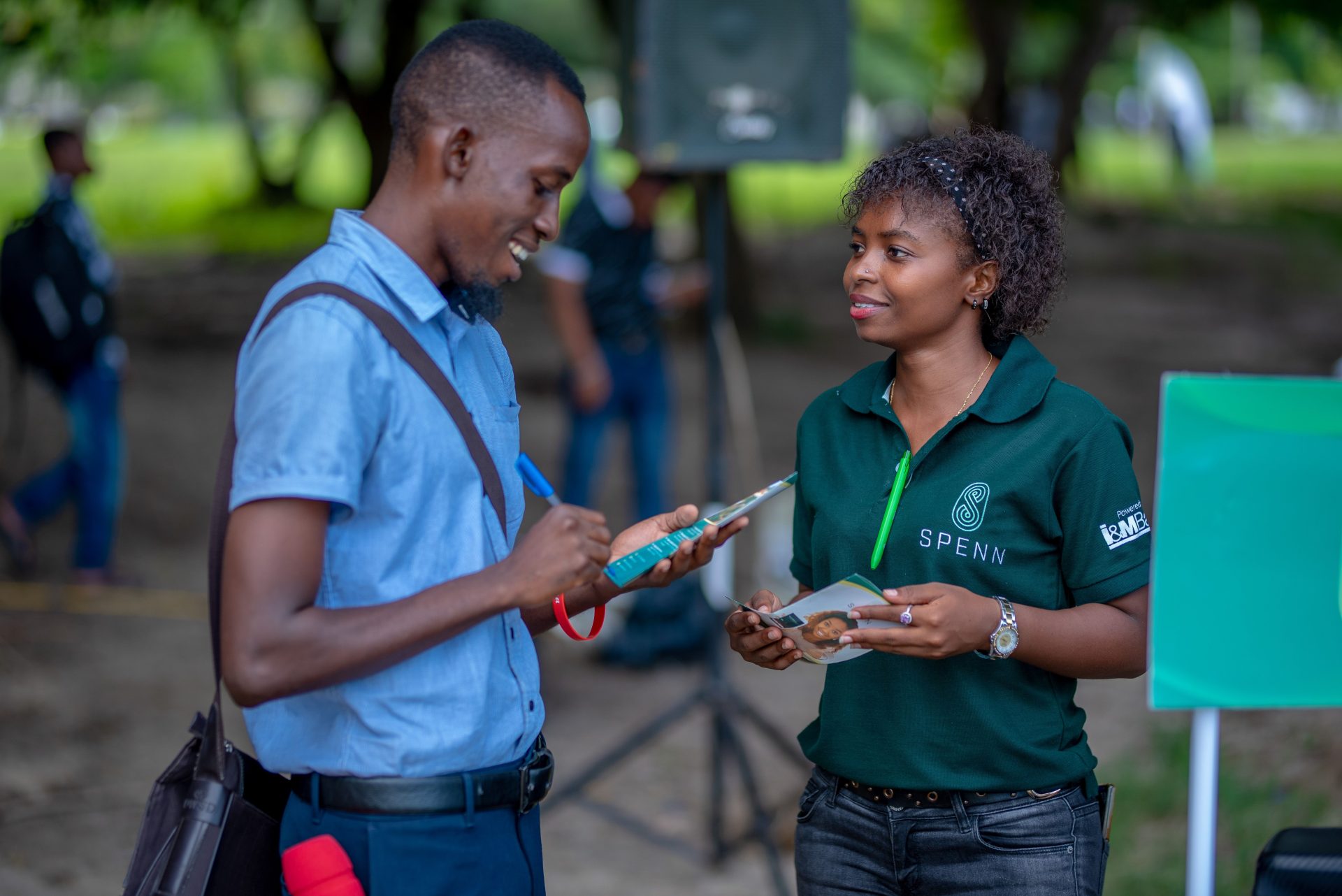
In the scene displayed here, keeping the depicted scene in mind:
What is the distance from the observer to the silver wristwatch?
192 centimetres

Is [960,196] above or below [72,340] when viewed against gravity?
above

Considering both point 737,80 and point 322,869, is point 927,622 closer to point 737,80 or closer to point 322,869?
point 322,869

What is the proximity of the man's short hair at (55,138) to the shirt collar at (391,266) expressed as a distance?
18.1 ft

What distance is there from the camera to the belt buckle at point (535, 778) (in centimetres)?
184

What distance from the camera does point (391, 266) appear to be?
1739mm

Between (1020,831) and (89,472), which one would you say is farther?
(89,472)

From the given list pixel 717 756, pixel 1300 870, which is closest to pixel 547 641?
pixel 717 756

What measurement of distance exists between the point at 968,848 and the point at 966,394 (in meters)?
0.69

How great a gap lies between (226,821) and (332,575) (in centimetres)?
39

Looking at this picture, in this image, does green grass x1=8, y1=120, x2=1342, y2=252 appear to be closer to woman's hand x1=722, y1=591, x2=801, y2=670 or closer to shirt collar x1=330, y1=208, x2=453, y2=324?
woman's hand x1=722, y1=591, x2=801, y2=670

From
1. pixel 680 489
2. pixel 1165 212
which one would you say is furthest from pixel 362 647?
pixel 1165 212

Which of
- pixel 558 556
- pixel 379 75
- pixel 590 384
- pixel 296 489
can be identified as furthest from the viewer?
pixel 379 75

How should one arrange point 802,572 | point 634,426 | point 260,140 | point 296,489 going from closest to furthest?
point 296,489 < point 802,572 < point 634,426 < point 260,140

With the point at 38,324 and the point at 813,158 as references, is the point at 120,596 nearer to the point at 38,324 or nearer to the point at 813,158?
the point at 38,324
